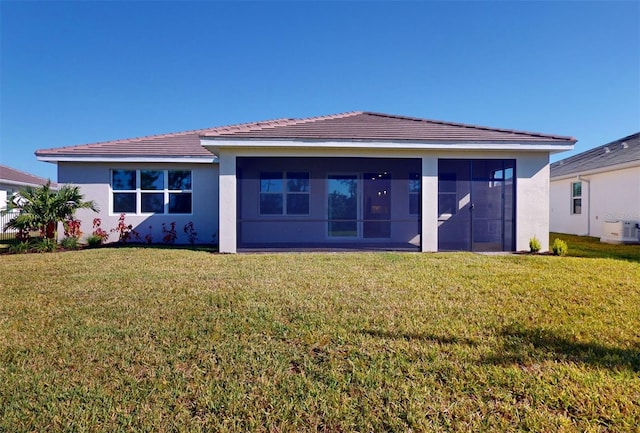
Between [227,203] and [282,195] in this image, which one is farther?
[282,195]

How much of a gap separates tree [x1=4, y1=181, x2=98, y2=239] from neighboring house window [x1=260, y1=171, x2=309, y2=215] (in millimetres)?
5627

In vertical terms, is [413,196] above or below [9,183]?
below

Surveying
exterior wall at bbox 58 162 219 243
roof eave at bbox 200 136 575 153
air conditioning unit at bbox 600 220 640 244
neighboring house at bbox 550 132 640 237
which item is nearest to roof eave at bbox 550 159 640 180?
neighboring house at bbox 550 132 640 237

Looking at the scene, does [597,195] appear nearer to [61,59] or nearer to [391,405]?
[391,405]

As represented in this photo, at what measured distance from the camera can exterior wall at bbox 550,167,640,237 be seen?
12484mm

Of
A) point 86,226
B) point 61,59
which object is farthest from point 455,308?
point 61,59

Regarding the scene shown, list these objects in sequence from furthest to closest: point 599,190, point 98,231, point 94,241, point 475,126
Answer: point 599,190, point 98,231, point 94,241, point 475,126

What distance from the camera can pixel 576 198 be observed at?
1577 cm

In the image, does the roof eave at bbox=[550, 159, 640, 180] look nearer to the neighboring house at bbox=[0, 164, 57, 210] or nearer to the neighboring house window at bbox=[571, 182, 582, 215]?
the neighboring house window at bbox=[571, 182, 582, 215]

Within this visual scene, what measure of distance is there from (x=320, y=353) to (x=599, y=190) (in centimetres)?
1655

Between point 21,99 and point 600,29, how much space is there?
89.5 ft

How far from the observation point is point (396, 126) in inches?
400

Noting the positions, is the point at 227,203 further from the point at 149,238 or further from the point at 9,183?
the point at 9,183

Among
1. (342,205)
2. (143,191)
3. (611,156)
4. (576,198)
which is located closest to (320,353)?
(342,205)
